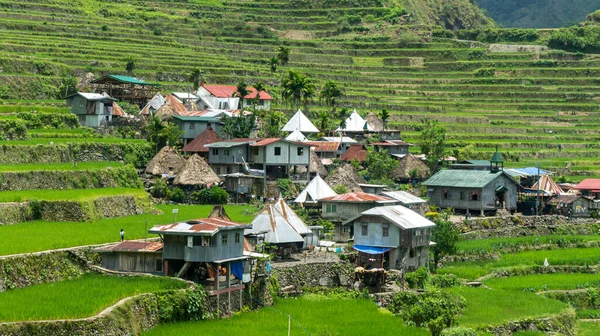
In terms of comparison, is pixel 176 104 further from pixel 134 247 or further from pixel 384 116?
pixel 134 247

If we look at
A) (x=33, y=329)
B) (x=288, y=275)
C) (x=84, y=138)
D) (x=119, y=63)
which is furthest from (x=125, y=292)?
(x=119, y=63)

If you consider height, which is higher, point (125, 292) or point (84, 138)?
point (84, 138)

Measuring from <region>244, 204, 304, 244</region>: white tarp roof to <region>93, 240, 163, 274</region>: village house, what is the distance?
7.08 metres

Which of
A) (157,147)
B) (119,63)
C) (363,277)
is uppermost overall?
(119,63)

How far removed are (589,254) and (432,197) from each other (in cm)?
1299

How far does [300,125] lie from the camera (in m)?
73.9

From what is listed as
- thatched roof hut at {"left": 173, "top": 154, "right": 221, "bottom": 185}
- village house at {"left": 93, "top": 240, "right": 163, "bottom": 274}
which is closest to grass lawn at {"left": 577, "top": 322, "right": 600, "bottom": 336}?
village house at {"left": 93, "top": 240, "right": 163, "bottom": 274}

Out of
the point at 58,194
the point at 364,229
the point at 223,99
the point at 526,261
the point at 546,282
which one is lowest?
the point at 546,282

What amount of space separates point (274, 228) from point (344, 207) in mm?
8943

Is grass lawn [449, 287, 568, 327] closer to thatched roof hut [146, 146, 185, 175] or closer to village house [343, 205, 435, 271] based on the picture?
village house [343, 205, 435, 271]

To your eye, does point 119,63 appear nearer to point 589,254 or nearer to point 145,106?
point 145,106

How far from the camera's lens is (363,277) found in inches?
1761

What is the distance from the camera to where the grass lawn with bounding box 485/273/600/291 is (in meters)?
47.8

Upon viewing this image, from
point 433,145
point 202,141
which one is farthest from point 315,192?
point 433,145
